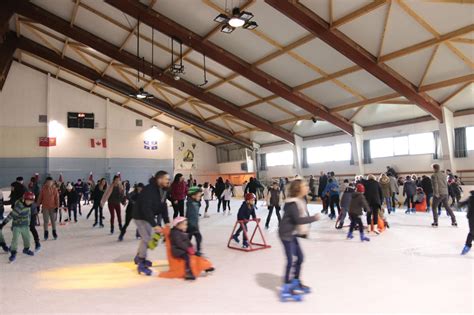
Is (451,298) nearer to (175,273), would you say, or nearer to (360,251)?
(360,251)

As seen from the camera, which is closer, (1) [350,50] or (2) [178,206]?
(2) [178,206]

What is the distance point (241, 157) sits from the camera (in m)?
26.1

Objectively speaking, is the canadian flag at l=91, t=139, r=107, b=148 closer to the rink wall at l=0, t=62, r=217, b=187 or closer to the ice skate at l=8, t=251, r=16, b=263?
the rink wall at l=0, t=62, r=217, b=187

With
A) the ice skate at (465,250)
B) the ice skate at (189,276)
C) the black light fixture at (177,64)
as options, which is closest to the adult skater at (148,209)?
the ice skate at (189,276)

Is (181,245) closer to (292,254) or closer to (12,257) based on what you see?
(292,254)

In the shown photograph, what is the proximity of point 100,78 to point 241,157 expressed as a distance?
1150 cm

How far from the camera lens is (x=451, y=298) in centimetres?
351

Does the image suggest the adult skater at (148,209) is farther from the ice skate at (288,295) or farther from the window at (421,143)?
the window at (421,143)

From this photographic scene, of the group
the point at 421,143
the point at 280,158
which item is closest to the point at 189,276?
the point at 421,143

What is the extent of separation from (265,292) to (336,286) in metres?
0.85

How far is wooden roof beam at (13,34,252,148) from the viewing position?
17.5 m

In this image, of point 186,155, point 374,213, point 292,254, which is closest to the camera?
point 292,254

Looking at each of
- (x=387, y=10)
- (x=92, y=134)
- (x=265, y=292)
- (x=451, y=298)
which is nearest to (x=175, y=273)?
(x=265, y=292)

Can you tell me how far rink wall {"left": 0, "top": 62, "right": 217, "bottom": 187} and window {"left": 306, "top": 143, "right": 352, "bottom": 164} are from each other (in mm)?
10603
